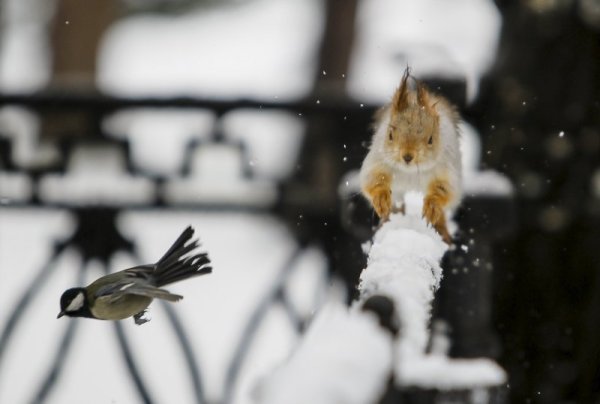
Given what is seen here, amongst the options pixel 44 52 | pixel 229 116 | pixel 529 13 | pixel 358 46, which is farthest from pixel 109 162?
pixel 44 52

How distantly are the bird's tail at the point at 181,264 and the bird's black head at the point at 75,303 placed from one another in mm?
171

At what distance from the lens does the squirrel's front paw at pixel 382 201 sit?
1861mm

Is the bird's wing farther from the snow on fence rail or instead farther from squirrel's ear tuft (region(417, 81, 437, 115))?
squirrel's ear tuft (region(417, 81, 437, 115))

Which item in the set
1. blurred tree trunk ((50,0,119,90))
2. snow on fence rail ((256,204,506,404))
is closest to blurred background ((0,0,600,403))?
snow on fence rail ((256,204,506,404))

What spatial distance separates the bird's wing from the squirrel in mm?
443

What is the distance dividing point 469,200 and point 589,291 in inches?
48.6

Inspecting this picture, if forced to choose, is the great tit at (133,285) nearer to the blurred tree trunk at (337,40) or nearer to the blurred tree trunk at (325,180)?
the blurred tree trunk at (325,180)

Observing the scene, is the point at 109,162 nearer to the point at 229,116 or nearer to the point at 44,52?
the point at 229,116

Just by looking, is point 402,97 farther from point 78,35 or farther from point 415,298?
point 78,35

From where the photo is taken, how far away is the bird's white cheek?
186 cm

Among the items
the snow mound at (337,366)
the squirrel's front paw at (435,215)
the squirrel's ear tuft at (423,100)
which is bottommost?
the snow mound at (337,366)

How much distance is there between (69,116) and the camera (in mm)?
3771

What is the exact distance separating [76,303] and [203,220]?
2717mm

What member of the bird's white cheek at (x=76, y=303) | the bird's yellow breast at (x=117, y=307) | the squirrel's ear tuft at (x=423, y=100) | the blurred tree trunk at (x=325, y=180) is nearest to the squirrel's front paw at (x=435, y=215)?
the squirrel's ear tuft at (x=423, y=100)
